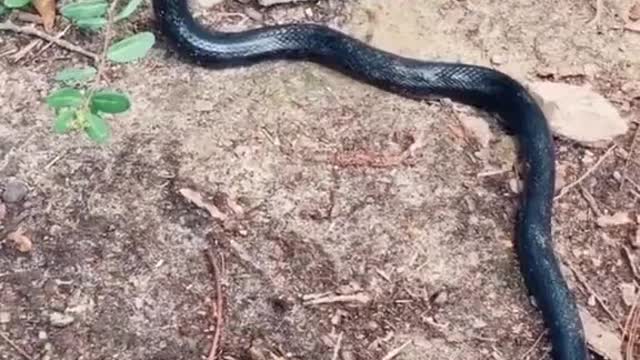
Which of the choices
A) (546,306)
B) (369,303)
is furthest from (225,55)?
(546,306)

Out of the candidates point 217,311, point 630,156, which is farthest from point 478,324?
point 630,156

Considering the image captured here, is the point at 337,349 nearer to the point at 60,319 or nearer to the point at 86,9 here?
the point at 60,319

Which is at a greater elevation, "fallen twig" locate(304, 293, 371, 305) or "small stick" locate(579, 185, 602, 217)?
"small stick" locate(579, 185, 602, 217)

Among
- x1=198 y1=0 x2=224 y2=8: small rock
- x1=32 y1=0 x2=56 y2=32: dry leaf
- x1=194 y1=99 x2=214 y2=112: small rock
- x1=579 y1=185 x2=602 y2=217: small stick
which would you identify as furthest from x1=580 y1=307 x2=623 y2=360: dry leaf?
x1=32 y1=0 x2=56 y2=32: dry leaf

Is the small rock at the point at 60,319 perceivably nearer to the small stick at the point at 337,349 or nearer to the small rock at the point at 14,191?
the small rock at the point at 14,191

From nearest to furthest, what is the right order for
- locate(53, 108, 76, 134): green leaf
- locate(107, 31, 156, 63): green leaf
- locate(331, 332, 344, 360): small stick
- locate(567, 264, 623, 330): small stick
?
locate(53, 108, 76, 134): green leaf
locate(107, 31, 156, 63): green leaf
locate(331, 332, 344, 360): small stick
locate(567, 264, 623, 330): small stick

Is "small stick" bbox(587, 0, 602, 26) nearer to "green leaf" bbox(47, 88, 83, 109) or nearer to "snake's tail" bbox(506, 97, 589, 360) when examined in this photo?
"snake's tail" bbox(506, 97, 589, 360)
